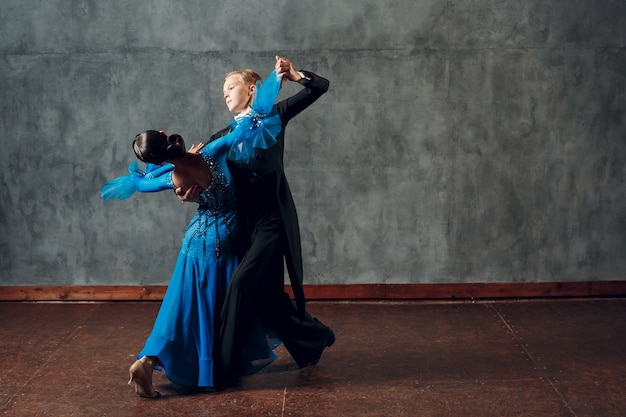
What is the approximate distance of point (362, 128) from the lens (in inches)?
212

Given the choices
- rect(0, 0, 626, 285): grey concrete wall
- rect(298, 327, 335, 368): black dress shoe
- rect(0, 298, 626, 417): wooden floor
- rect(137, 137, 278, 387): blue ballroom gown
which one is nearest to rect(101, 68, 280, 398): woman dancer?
rect(137, 137, 278, 387): blue ballroom gown

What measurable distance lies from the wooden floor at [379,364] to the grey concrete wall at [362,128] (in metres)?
0.35

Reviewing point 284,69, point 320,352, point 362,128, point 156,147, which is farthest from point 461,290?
point 156,147

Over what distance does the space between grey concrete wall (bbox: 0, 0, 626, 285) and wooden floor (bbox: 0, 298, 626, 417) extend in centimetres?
35

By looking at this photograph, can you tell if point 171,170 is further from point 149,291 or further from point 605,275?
point 605,275

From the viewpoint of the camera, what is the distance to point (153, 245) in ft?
18.2

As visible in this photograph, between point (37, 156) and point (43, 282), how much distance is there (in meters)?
0.81

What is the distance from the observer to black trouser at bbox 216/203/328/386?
398 centimetres

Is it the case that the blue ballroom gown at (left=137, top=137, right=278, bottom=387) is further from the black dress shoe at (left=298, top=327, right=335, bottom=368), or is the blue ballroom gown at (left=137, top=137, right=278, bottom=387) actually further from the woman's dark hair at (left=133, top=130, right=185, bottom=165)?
the black dress shoe at (left=298, top=327, right=335, bottom=368)

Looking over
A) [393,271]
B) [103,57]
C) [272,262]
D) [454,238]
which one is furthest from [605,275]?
[103,57]

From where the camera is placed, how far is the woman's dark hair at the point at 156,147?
3.64 meters

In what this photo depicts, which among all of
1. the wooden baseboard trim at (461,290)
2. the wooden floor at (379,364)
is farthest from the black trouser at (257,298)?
the wooden baseboard trim at (461,290)

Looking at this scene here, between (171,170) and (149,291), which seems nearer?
(171,170)

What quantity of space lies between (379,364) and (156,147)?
1.63 meters
